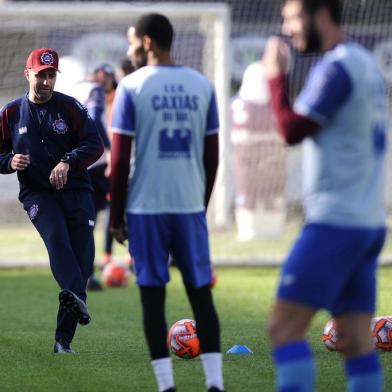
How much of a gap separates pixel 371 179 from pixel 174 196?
1.32m

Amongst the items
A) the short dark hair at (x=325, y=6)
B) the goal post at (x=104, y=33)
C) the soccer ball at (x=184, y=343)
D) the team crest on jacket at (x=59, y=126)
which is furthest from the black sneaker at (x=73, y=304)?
the goal post at (x=104, y=33)

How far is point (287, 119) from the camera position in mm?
5145

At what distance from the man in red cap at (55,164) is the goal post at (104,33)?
23.6 ft

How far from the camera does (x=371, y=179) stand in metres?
5.25

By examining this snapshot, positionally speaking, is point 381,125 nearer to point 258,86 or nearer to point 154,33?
point 154,33

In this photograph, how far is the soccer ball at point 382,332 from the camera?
26.8 feet

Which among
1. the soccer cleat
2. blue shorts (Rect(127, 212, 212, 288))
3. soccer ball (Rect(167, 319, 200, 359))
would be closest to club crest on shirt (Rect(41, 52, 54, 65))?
the soccer cleat

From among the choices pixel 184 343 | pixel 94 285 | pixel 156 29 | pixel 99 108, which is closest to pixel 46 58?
pixel 184 343

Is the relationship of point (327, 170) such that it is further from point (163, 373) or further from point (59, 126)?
point (59, 126)

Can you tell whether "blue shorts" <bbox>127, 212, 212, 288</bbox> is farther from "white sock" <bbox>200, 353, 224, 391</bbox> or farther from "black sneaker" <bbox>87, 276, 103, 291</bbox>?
"black sneaker" <bbox>87, 276, 103, 291</bbox>

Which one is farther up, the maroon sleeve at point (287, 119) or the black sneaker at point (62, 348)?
the maroon sleeve at point (287, 119)

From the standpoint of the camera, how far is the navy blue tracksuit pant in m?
8.30

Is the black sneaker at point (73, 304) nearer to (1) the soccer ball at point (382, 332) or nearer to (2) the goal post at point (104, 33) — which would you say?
(1) the soccer ball at point (382, 332)

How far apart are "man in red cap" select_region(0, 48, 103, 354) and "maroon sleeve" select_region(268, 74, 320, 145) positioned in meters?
3.23
